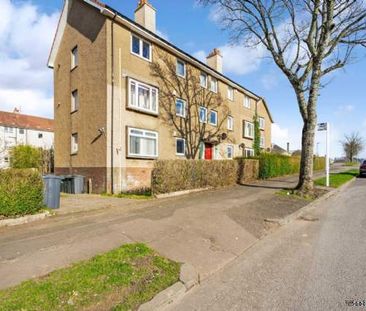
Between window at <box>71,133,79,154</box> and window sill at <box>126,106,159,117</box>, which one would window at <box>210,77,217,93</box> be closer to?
window sill at <box>126,106,159,117</box>

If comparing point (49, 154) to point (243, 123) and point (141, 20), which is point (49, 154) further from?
point (243, 123)

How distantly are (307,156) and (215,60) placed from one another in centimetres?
1666

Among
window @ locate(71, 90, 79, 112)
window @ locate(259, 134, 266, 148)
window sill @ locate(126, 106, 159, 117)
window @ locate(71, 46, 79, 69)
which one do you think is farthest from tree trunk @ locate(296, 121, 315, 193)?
window @ locate(259, 134, 266, 148)

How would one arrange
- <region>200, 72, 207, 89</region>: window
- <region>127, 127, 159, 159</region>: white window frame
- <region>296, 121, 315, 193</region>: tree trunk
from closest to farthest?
<region>296, 121, 315, 193</region>: tree trunk
<region>127, 127, 159, 159</region>: white window frame
<region>200, 72, 207, 89</region>: window

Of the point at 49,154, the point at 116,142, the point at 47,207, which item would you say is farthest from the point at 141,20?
the point at 47,207

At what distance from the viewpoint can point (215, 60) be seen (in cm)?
2795

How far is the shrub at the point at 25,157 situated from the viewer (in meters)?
23.1

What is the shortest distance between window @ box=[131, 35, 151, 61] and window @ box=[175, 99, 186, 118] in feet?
11.8

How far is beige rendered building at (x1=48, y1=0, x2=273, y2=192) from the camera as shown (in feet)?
50.3

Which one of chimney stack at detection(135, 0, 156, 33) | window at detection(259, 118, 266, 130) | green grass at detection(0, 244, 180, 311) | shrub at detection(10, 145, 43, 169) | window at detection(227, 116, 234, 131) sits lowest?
green grass at detection(0, 244, 180, 311)

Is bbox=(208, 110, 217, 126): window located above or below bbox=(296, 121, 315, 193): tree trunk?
above

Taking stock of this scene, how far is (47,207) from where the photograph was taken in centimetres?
944

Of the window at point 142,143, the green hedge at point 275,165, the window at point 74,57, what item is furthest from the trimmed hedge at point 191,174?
the window at point 74,57

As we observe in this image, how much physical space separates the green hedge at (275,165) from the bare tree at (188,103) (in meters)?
4.24
